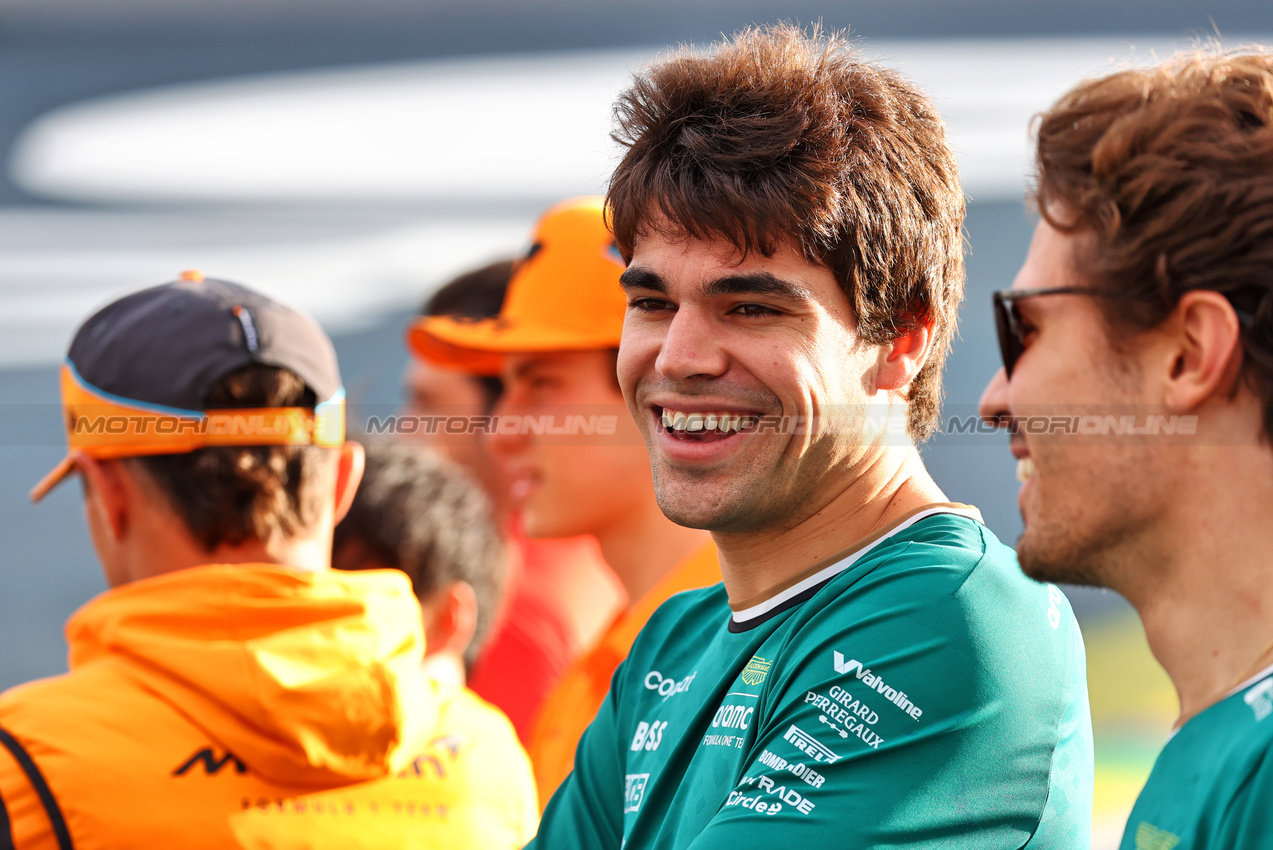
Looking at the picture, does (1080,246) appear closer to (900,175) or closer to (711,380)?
(900,175)

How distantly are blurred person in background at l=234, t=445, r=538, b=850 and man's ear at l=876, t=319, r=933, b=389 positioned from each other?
3.69ft

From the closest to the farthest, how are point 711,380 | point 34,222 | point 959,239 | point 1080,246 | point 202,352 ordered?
point 1080,246 → point 711,380 → point 959,239 → point 202,352 → point 34,222

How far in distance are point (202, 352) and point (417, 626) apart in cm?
69

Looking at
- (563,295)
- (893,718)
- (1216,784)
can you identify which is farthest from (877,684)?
(563,295)

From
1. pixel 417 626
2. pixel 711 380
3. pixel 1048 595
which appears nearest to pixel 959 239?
pixel 711 380

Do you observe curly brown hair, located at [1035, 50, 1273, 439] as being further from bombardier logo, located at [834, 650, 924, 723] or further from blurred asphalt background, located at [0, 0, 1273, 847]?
blurred asphalt background, located at [0, 0, 1273, 847]

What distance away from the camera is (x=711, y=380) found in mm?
1805

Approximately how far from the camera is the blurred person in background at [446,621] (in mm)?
2186

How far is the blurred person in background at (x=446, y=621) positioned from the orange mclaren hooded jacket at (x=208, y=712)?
46 millimetres

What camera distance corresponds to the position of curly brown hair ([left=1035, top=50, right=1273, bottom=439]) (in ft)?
4.00

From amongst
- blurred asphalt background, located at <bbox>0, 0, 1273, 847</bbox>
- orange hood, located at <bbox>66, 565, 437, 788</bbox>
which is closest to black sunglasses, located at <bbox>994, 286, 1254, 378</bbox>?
orange hood, located at <bbox>66, 565, 437, 788</bbox>

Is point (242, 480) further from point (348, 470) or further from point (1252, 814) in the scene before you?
point (1252, 814)

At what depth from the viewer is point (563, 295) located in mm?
3457

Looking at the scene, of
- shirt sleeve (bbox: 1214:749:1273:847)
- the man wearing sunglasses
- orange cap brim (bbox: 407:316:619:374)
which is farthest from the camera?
orange cap brim (bbox: 407:316:619:374)
